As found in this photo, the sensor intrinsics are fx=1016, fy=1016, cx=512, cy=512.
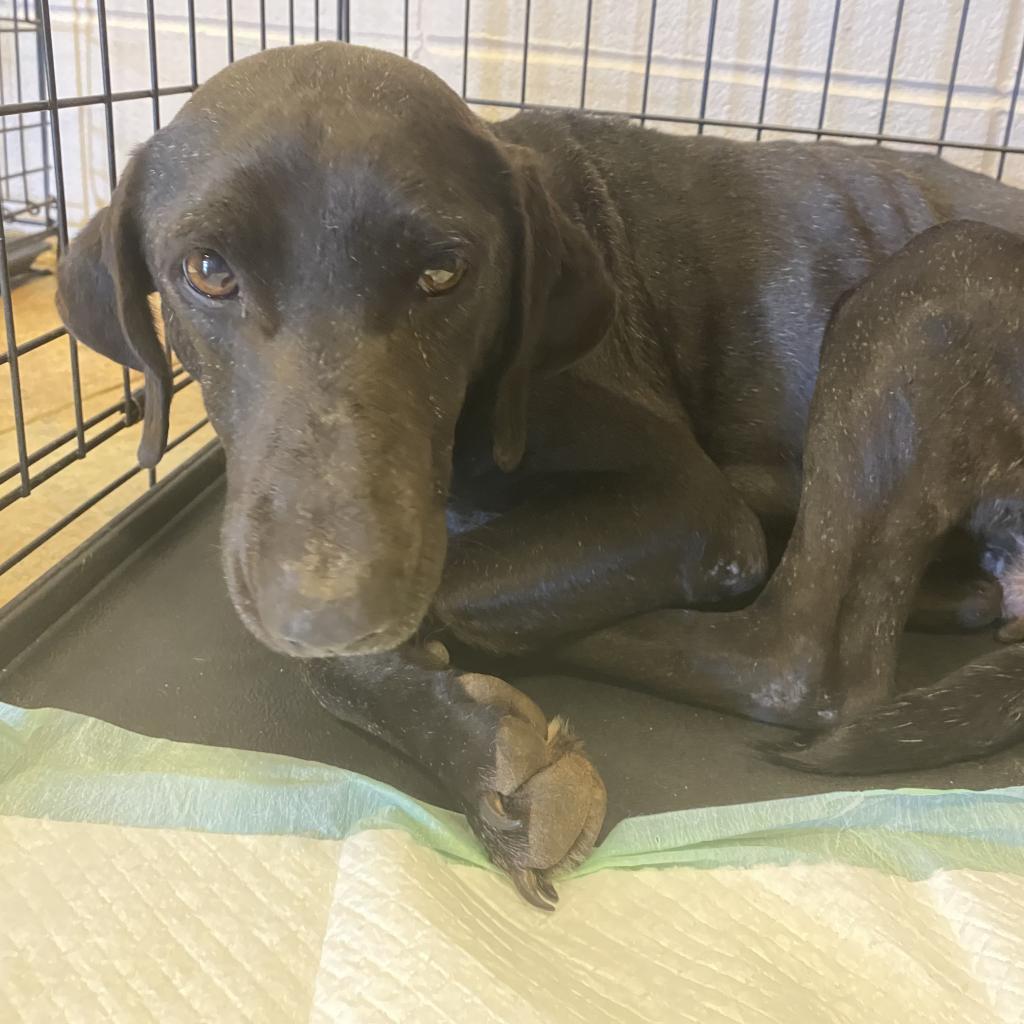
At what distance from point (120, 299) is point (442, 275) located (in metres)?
0.49

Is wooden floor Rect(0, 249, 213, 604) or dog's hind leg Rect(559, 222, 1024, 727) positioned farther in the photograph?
wooden floor Rect(0, 249, 213, 604)

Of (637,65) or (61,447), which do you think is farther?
(637,65)

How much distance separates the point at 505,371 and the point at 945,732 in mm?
820

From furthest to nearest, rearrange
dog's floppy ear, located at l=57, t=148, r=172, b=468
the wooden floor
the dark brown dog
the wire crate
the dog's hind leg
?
the wire crate
the wooden floor
the dog's hind leg
dog's floppy ear, located at l=57, t=148, r=172, b=468
the dark brown dog

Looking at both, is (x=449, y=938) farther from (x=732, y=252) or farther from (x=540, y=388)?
(x=732, y=252)

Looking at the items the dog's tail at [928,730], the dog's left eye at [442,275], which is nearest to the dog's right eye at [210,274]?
the dog's left eye at [442,275]

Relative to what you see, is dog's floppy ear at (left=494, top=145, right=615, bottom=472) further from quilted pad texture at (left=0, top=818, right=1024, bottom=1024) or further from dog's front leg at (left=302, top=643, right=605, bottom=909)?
quilted pad texture at (left=0, top=818, right=1024, bottom=1024)

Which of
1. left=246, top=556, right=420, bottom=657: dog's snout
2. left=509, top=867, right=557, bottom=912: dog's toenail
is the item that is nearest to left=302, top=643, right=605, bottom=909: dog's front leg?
left=509, top=867, right=557, bottom=912: dog's toenail

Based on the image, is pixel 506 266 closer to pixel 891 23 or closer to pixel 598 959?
pixel 598 959

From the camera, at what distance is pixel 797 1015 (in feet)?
3.57

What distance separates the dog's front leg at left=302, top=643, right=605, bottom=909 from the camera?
1247 millimetres

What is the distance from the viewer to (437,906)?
1.15 m

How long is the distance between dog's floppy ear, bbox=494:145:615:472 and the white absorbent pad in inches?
23.1

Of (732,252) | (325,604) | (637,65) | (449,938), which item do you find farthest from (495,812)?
(637,65)
